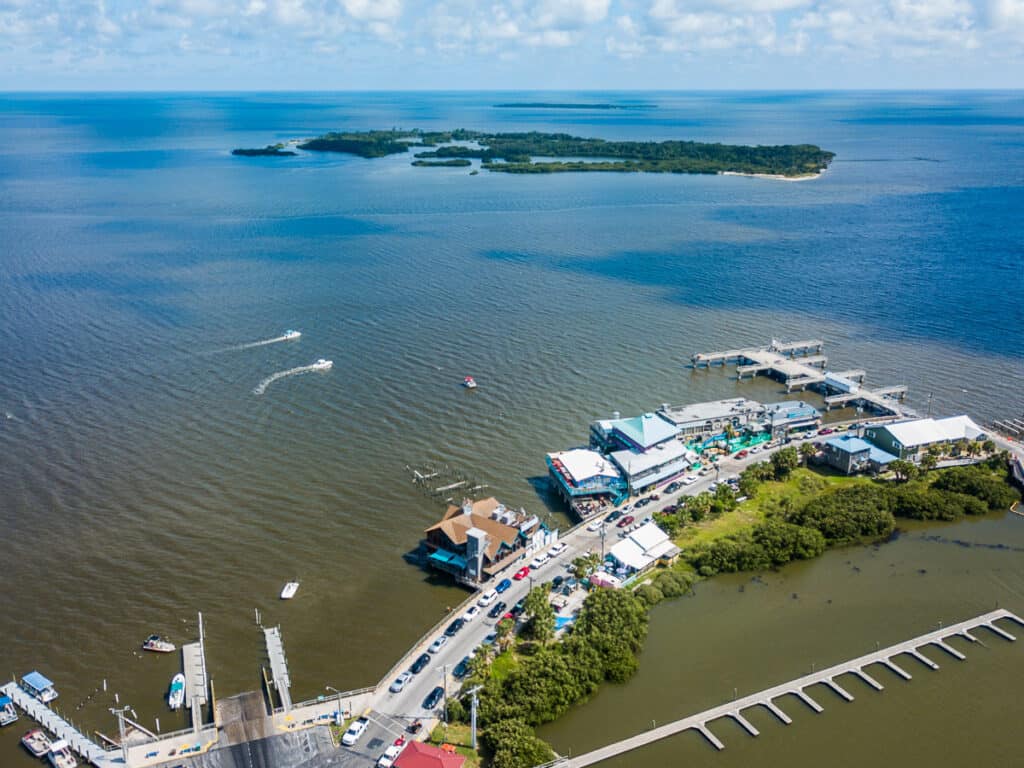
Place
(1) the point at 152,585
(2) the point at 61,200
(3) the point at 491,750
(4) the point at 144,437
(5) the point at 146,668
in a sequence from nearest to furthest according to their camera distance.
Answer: (3) the point at 491,750, (5) the point at 146,668, (1) the point at 152,585, (4) the point at 144,437, (2) the point at 61,200

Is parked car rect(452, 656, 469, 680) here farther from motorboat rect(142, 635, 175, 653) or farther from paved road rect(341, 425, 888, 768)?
motorboat rect(142, 635, 175, 653)

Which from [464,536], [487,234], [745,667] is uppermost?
[487,234]

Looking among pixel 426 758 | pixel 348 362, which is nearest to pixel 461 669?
pixel 426 758

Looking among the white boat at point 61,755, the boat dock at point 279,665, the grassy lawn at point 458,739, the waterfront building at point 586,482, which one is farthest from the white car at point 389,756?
the waterfront building at point 586,482

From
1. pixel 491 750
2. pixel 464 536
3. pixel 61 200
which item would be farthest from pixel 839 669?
pixel 61 200

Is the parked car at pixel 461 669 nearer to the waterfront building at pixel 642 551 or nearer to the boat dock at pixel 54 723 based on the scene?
the waterfront building at pixel 642 551

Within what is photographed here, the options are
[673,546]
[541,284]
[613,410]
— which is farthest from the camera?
[541,284]

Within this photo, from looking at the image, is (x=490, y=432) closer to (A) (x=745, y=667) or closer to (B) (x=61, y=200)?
(A) (x=745, y=667)
